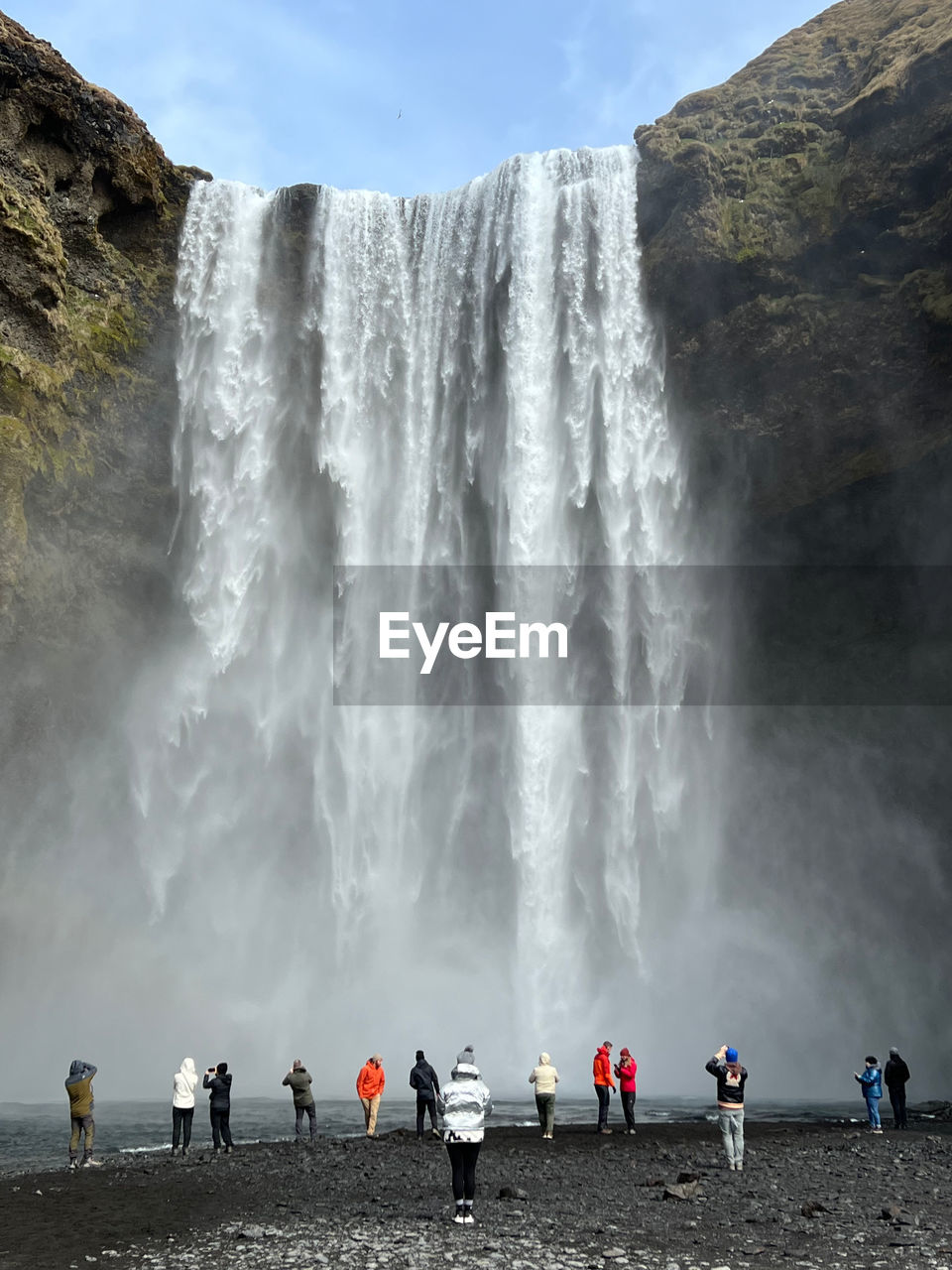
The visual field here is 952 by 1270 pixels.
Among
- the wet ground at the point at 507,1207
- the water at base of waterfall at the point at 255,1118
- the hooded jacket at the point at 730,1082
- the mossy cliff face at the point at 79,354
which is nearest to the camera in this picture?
the wet ground at the point at 507,1207

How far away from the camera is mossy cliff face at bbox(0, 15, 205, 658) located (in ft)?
87.1

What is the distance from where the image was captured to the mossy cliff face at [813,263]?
90.2 feet

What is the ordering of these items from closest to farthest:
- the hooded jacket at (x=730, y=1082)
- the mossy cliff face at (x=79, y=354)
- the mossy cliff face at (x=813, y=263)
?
1. the hooded jacket at (x=730, y=1082)
2. the mossy cliff face at (x=79, y=354)
3. the mossy cliff face at (x=813, y=263)

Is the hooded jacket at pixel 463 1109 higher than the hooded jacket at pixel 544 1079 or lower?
higher

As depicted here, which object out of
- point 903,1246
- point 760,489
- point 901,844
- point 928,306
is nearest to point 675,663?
point 760,489

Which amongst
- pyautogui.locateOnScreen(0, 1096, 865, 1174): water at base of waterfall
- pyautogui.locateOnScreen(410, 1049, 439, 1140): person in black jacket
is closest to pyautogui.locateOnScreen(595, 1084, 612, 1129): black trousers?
pyautogui.locateOnScreen(0, 1096, 865, 1174): water at base of waterfall

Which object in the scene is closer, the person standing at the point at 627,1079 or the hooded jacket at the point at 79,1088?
the hooded jacket at the point at 79,1088

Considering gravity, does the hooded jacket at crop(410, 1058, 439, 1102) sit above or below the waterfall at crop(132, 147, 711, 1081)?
below

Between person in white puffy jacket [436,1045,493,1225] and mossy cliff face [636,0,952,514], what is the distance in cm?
2423

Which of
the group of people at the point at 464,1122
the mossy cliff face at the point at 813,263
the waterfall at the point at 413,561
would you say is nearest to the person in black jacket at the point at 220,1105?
the group of people at the point at 464,1122

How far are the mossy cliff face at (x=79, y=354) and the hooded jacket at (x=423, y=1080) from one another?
16.2 m

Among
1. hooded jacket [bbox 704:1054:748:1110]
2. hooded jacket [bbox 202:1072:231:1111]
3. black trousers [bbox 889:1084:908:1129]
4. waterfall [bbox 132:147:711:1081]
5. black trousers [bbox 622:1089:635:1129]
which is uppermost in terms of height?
waterfall [bbox 132:147:711:1081]

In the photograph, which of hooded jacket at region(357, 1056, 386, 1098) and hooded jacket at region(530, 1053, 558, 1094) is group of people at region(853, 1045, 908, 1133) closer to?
hooded jacket at region(530, 1053, 558, 1094)

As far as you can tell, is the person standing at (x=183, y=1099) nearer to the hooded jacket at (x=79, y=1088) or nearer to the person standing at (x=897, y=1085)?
the hooded jacket at (x=79, y=1088)
